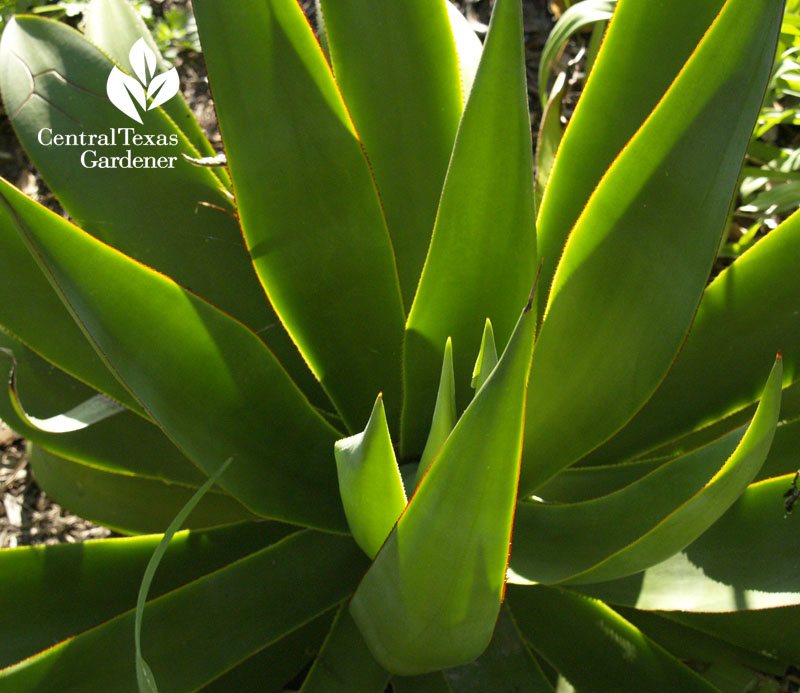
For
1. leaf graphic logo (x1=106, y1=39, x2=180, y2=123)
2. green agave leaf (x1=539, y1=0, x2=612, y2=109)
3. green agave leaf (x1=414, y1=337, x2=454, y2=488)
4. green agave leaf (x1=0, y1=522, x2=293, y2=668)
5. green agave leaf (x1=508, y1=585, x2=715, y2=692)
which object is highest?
green agave leaf (x1=539, y1=0, x2=612, y2=109)

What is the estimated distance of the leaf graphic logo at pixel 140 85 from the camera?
1161 mm

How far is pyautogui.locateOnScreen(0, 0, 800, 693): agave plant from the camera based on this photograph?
0.80 m

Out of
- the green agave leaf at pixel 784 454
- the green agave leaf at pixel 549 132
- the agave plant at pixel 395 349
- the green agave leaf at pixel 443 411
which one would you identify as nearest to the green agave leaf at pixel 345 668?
the agave plant at pixel 395 349

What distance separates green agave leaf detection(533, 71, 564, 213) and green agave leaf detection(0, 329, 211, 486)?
0.77 meters

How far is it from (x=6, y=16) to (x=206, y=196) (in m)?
0.95

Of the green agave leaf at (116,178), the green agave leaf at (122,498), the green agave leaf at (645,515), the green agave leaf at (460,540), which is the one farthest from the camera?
the green agave leaf at (122,498)

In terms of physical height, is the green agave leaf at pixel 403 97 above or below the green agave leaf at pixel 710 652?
above

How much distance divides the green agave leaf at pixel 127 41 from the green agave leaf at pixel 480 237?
18.8 inches

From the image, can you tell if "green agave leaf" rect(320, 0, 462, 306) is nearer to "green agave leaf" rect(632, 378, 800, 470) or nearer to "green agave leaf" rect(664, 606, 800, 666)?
"green agave leaf" rect(632, 378, 800, 470)

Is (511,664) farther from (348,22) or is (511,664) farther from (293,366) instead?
(348,22)

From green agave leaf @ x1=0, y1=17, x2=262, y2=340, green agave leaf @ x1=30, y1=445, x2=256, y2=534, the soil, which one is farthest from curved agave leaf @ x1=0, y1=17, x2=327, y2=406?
the soil

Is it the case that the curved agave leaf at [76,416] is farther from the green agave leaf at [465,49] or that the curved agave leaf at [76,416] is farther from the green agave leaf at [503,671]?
the green agave leaf at [465,49]

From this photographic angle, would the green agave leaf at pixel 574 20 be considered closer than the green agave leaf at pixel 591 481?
No

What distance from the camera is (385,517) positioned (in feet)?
2.55
